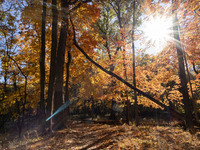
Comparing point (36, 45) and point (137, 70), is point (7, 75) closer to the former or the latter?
Result: point (36, 45)

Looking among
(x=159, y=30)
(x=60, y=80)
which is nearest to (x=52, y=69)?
(x=60, y=80)

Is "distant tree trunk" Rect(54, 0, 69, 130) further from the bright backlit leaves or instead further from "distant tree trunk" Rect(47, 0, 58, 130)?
the bright backlit leaves

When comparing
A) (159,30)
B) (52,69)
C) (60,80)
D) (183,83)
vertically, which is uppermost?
(159,30)

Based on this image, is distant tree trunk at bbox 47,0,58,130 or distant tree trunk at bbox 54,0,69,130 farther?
distant tree trunk at bbox 54,0,69,130

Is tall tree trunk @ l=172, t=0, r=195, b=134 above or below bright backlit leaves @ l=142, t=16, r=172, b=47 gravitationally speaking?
below

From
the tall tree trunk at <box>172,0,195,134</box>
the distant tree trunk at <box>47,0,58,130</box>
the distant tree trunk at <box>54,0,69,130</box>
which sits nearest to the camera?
the tall tree trunk at <box>172,0,195,134</box>

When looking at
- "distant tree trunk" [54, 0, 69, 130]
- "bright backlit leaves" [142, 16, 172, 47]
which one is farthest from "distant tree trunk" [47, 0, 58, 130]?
"bright backlit leaves" [142, 16, 172, 47]

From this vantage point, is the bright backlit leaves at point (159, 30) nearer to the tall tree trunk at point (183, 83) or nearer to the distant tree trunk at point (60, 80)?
the tall tree trunk at point (183, 83)

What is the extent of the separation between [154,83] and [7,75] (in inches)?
585

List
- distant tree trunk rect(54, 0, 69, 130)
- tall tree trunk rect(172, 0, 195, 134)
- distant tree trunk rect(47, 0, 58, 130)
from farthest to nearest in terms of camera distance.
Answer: distant tree trunk rect(54, 0, 69, 130) → distant tree trunk rect(47, 0, 58, 130) → tall tree trunk rect(172, 0, 195, 134)

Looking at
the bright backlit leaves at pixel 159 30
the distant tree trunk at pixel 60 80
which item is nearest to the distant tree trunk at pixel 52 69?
the distant tree trunk at pixel 60 80

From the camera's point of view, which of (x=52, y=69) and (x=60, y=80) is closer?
(x=52, y=69)

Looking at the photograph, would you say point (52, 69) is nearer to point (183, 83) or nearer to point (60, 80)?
point (60, 80)

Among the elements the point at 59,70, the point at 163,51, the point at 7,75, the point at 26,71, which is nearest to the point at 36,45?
the point at 26,71
